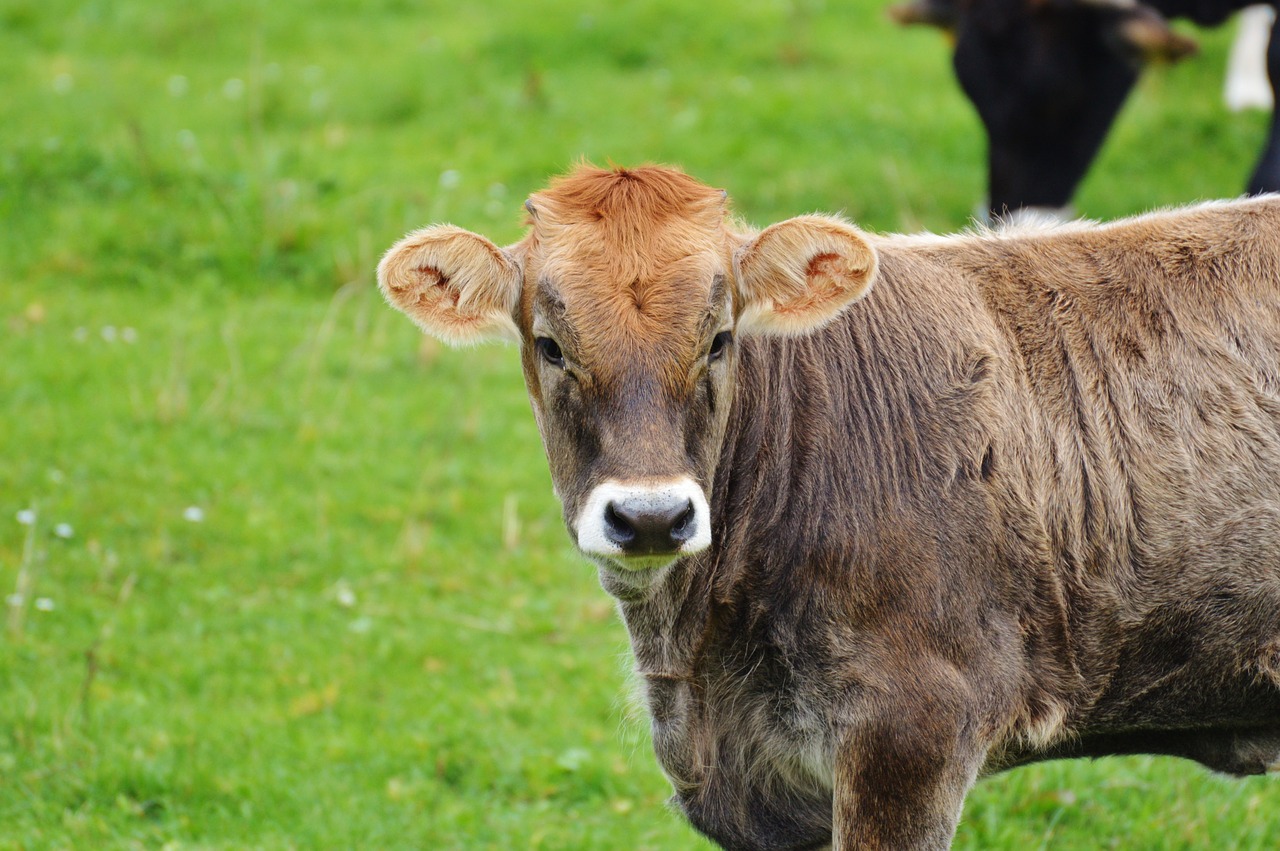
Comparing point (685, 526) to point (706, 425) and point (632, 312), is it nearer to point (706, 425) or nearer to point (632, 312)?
point (706, 425)

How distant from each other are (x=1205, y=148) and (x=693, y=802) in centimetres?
937

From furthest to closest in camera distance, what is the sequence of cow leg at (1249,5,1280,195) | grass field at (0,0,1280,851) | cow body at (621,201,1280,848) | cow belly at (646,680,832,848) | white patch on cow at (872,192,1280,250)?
cow leg at (1249,5,1280,195), grass field at (0,0,1280,851), white patch on cow at (872,192,1280,250), cow belly at (646,680,832,848), cow body at (621,201,1280,848)

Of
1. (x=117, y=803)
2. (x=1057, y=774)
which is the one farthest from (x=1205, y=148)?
(x=117, y=803)

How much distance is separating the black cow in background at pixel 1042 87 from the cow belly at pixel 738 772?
582cm

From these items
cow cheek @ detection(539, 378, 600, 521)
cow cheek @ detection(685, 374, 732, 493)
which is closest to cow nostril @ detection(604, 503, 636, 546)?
cow cheek @ detection(539, 378, 600, 521)

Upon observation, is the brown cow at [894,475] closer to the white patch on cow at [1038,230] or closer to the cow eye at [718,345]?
the cow eye at [718,345]

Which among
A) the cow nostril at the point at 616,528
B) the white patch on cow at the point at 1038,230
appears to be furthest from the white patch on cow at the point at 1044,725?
the white patch on cow at the point at 1038,230

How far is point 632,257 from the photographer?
12.8ft

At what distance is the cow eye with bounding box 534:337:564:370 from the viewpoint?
3.94 meters

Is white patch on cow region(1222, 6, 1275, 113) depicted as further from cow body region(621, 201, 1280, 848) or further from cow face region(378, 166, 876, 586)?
cow face region(378, 166, 876, 586)

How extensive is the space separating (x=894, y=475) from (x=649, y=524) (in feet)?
2.90

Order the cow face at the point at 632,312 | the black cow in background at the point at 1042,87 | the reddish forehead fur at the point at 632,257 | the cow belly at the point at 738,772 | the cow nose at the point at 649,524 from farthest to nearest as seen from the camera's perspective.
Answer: the black cow in background at the point at 1042,87 < the cow belly at the point at 738,772 < the reddish forehead fur at the point at 632,257 < the cow face at the point at 632,312 < the cow nose at the point at 649,524

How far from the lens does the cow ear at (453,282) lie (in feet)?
13.3

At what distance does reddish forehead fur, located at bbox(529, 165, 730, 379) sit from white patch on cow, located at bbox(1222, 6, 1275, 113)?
991cm
